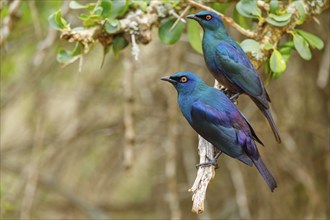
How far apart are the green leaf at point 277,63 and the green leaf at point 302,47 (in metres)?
0.09

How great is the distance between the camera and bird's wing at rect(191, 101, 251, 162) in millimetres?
2252

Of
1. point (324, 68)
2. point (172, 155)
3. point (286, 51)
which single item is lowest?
point (172, 155)

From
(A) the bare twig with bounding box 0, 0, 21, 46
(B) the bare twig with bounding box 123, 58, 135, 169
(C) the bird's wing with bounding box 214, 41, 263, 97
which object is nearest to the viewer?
(C) the bird's wing with bounding box 214, 41, 263, 97

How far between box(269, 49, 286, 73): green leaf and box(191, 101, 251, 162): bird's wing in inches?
12.3

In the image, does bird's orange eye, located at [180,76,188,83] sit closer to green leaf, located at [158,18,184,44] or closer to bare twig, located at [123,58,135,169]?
green leaf, located at [158,18,184,44]

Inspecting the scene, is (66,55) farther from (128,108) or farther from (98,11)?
(128,108)

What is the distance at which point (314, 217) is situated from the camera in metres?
4.36

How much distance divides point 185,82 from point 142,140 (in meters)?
2.20

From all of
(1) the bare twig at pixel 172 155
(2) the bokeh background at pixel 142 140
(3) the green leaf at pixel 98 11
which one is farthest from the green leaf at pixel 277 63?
(2) the bokeh background at pixel 142 140

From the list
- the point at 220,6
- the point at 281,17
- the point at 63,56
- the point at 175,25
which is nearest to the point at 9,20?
the point at 63,56

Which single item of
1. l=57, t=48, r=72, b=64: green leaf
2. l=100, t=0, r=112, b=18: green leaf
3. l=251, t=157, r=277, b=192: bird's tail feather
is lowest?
l=251, t=157, r=277, b=192: bird's tail feather

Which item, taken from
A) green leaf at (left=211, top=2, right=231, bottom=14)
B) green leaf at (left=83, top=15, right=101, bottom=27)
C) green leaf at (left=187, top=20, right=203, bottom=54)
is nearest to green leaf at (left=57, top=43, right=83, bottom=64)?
green leaf at (left=83, top=15, right=101, bottom=27)

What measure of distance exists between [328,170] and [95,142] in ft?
6.29

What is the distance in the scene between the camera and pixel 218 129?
2271 mm
